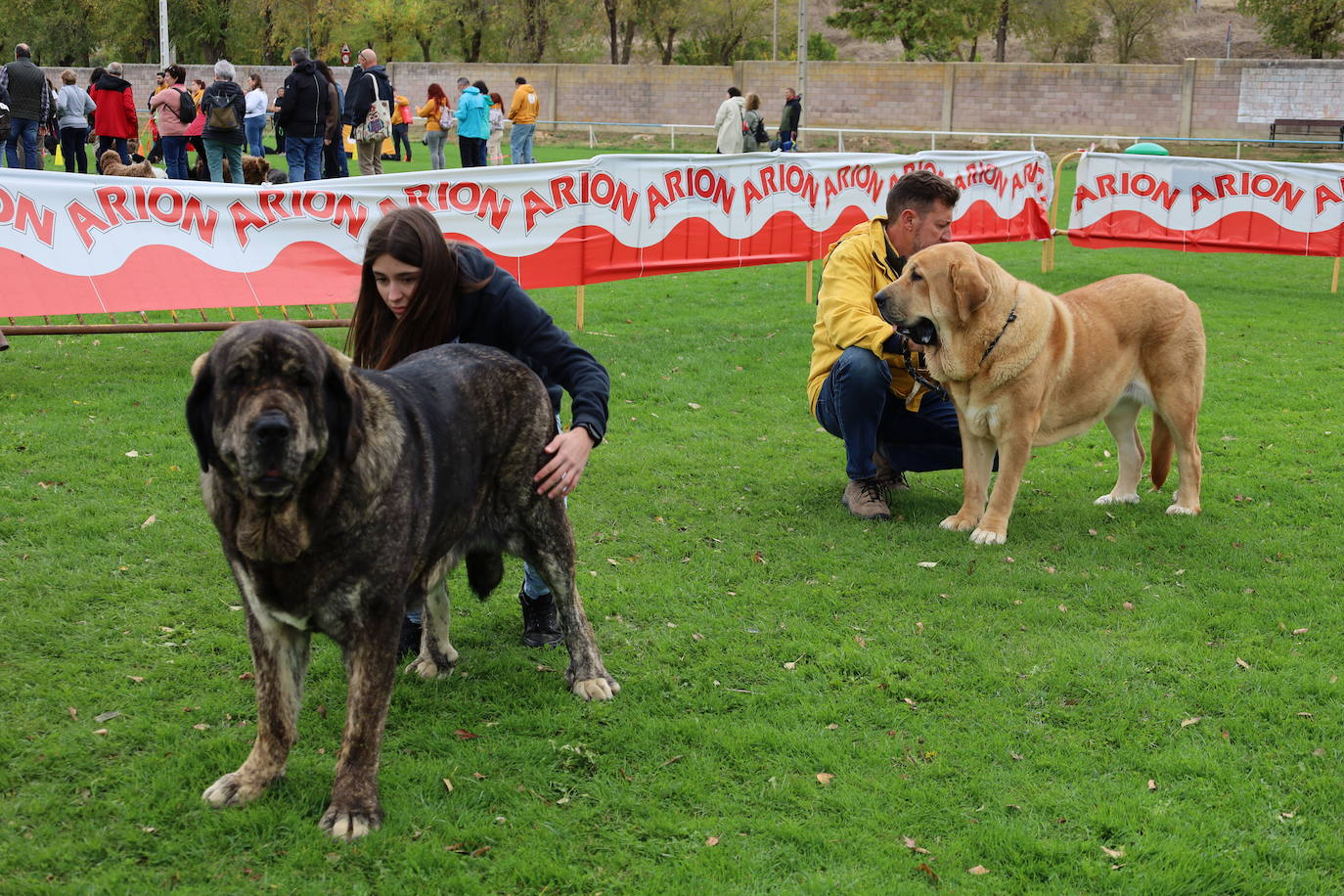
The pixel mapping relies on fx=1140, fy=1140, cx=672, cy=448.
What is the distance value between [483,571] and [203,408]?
1591mm

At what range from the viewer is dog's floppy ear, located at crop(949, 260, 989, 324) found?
600cm

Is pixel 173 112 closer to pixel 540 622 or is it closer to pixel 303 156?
pixel 303 156

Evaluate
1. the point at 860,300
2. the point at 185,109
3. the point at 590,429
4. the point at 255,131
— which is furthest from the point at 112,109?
the point at 590,429

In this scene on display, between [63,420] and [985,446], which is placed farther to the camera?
[63,420]

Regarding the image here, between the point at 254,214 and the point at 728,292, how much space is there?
640cm

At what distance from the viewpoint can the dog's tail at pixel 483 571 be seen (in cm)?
439

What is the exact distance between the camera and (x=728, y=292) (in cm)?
1401

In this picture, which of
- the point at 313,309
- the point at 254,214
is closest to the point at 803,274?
the point at 313,309

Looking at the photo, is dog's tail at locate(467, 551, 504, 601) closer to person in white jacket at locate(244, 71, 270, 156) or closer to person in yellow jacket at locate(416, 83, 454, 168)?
person in yellow jacket at locate(416, 83, 454, 168)

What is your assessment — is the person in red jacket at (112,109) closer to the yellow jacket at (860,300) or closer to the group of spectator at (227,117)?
the group of spectator at (227,117)

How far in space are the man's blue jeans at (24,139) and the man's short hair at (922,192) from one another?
18.5 meters

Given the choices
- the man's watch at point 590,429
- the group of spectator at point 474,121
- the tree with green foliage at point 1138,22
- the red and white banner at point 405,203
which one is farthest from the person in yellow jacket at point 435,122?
the tree with green foliage at point 1138,22

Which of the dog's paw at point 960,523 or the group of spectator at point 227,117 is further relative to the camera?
the group of spectator at point 227,117

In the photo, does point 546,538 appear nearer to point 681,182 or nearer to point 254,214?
point 254,214
